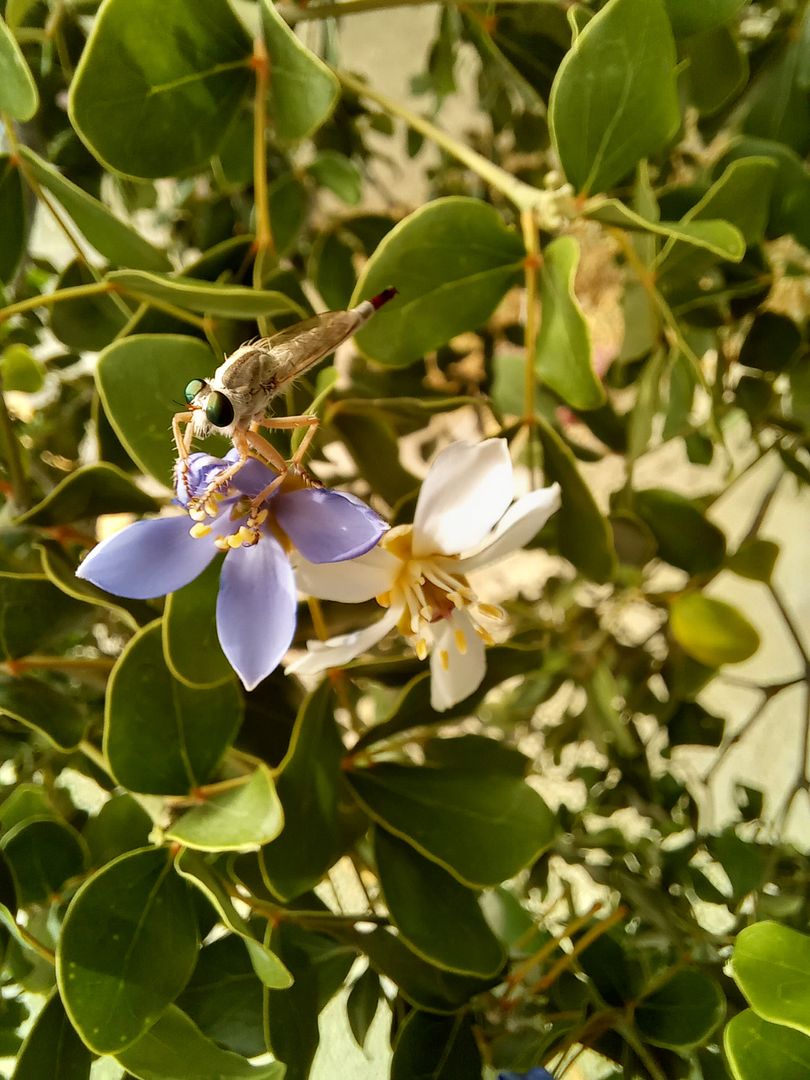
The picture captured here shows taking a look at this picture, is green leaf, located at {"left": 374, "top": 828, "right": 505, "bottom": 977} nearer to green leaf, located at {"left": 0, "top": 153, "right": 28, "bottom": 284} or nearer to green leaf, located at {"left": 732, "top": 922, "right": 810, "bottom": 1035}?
green leaf, located at {"left": 732, "top": 922, "right": 810, "bottom": 1035}

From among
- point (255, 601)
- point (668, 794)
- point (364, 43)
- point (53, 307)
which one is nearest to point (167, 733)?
point (255, 601)

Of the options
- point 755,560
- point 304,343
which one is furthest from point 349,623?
point 755,560

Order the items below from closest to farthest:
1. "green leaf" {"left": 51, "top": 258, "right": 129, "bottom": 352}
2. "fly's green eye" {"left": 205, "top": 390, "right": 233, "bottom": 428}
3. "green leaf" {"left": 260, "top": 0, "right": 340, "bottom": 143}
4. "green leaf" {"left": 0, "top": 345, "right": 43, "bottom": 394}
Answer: "fly's green eye" {"left": 205, "top": 390, "right": 233, "bottom": 428} → "green leaf" {"left": 260, "top": 0, "right": 340, "bottom": 143} → "green leaf" {"left": 51, "top": 258, "right": 129, "bottom": 352} → "green leaf" {"left": 0, "top": 345, "right": 43, "bottom": 394}

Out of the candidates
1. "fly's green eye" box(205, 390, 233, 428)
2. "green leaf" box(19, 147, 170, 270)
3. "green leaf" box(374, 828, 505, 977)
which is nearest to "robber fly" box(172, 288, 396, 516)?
"fly's green eye" box(205, 390, 233, 428)

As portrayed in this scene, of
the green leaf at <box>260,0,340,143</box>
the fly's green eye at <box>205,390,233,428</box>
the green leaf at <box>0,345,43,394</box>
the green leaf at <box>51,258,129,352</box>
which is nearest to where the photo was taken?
the fly's green eye at <box>205,390,233,428</box>

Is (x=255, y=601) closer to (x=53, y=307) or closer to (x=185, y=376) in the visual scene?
(x=185, y=376)

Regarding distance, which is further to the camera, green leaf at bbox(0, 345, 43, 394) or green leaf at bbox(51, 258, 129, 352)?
Answer: green leaf at bbox(0, 345, 43, 394)

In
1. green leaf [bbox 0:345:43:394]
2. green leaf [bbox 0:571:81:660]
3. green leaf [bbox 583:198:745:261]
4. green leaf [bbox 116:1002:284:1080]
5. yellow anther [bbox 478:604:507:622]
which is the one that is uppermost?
green leaf [bbox 583:198:745:261]

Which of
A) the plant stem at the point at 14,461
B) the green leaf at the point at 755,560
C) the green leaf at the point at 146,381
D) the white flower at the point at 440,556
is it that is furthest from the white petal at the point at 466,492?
the green leaf at the point at 755,560
